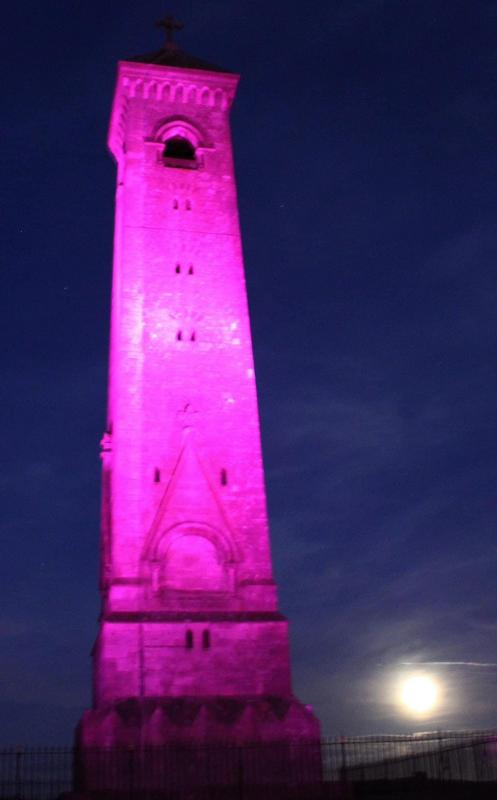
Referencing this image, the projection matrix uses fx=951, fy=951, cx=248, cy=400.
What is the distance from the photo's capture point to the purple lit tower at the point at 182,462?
92.9 ft

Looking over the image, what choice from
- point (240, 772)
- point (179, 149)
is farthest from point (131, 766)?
point (179, 149)

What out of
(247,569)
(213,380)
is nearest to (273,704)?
(247,569)

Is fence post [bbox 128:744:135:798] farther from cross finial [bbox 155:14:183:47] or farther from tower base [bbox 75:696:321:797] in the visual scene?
cross finial [bbox 155:14:183:47]

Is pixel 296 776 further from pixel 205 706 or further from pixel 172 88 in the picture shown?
pixel 172 88

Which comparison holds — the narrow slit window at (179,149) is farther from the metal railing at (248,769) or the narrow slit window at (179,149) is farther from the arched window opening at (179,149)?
the metal railing at (248,769)

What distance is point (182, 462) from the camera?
3172 cm

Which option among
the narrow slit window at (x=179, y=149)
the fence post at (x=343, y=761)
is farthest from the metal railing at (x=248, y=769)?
the narrow slit window at (x=179, y=149)

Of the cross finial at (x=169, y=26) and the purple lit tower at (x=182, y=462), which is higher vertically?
the cross finial at (x=169, y=26)

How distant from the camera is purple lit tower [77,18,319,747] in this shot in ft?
92.9

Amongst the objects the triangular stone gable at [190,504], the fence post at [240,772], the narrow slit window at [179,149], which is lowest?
the fence post at [240,772]

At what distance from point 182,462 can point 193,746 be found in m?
9.18

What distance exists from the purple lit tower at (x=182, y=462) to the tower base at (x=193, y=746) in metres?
0.06

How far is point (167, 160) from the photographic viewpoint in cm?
3697

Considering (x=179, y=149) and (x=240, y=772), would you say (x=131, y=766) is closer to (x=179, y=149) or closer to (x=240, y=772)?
(x=240, y=772)
